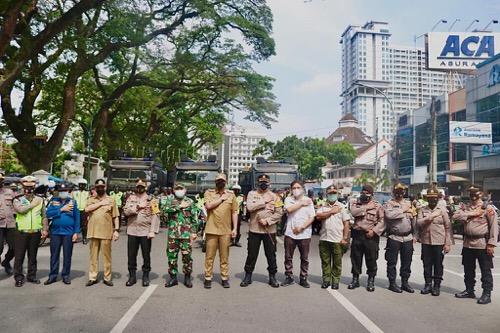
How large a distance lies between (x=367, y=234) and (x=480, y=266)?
1734 mm

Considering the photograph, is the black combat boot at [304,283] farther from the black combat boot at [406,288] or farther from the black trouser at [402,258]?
the black combat boot at [406,288]

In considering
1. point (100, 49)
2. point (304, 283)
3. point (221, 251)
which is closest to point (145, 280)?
point (221, 251)

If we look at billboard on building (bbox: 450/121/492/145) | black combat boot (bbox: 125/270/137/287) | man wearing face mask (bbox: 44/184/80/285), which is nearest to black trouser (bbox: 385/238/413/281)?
black combat boot (bbox: 125/270/137/287)

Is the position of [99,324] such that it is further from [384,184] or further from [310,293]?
[384,184]

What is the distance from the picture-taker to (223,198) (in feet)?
26.0

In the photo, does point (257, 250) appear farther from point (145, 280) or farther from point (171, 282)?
point (145, 280)

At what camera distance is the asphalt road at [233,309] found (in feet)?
18.2

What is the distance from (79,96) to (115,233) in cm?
2699

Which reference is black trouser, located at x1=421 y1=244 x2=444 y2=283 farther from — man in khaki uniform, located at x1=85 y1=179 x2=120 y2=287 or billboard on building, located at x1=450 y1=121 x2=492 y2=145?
billboard on building, located at x1=450 y1=121 x2=492 y2=145

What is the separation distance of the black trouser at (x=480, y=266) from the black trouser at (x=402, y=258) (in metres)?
0.84

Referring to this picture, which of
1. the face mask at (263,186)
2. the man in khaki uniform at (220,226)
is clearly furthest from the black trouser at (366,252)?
the man in khaki uniform at (220,226)

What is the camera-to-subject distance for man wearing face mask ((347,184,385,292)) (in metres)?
7.93

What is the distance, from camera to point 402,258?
7898 millimetres

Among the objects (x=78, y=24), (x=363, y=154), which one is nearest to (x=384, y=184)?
(x=363, y=154)
